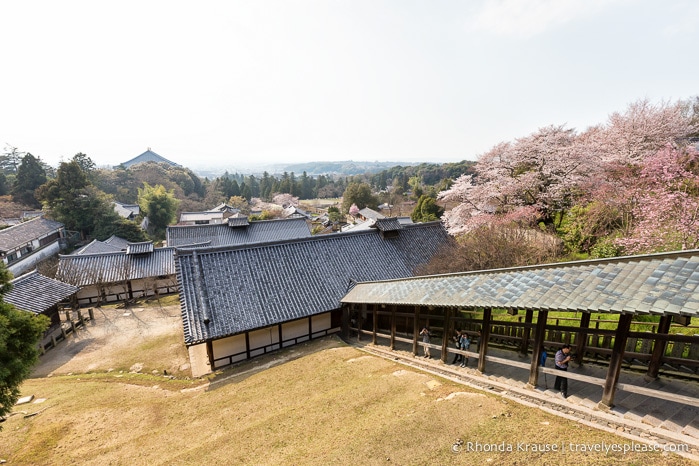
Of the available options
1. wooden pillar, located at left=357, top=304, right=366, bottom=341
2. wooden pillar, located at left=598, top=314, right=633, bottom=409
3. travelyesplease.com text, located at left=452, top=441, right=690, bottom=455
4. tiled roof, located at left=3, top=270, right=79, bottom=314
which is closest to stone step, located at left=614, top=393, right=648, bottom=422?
wooden pillar, located at left=598, top=314, right=633, bottom=409

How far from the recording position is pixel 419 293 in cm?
1043

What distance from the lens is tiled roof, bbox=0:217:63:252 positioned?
31203 mm

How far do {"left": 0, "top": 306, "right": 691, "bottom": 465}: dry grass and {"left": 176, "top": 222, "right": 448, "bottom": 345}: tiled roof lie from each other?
2495mm

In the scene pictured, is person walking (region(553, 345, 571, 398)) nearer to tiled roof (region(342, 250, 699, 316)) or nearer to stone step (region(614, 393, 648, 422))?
stone step (region(614, 393, 648, 422))

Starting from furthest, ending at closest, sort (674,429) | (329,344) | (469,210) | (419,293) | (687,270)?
(469,210) < (329,344) < (419,293) < (674,429) < (687,270)

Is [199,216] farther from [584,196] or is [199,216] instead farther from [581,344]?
[581,344]

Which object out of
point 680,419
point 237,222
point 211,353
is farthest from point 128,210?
point 680,419

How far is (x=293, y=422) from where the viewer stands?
8.05 meters

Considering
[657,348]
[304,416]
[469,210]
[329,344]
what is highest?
[469,210]

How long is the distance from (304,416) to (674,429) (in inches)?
318

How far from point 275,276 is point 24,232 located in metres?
39.0

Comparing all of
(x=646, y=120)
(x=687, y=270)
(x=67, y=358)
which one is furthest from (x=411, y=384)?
(x=646, y=120)

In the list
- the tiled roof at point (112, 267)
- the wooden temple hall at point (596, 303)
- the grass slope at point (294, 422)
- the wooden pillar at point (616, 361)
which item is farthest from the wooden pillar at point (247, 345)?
the tiled roof at point (112, 267)

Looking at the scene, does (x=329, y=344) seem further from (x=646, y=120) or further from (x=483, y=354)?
(x=646, y=120)
